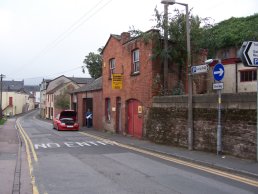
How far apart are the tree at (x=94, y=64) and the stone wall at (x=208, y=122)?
5303 cm

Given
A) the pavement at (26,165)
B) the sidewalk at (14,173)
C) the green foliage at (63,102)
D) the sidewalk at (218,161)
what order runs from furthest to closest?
the green foliage at (63,102) → the sidewalk at (218,161) → the pavement at (26,165) → the sidewalk at (14,173)

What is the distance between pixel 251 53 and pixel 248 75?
1660cm

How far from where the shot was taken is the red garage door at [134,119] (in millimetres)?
24405

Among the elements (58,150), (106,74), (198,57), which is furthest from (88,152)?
(106,74)

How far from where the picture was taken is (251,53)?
41.8 feet

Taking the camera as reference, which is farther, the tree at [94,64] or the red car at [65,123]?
the tree at [94,64]

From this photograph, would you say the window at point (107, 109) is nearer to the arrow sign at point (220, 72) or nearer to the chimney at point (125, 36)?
the chimney at point (125, 36)

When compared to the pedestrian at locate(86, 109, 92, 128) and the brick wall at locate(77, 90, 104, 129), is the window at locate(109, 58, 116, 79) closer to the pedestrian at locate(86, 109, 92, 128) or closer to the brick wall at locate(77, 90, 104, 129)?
the brick wall at locate(77, 90, 104, 129)

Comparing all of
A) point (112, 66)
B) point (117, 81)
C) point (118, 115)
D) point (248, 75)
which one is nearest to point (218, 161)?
point (117, 81)

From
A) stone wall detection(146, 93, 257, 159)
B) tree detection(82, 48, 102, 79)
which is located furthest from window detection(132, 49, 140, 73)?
tree detection(82, 48, 102, 79)

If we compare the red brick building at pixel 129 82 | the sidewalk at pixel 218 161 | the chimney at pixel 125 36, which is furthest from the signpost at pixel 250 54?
the chimney at pixel 125 36

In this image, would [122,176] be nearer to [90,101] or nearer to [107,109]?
[107,109]

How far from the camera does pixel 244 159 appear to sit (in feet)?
44.8

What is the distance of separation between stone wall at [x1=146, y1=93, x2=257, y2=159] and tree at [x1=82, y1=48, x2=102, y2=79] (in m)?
53.0
